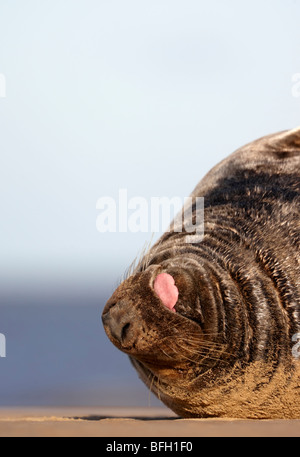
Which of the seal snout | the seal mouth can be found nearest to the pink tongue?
the seal mouth

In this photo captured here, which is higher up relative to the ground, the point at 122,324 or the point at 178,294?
the point at 178,294

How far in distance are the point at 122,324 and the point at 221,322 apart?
64cm

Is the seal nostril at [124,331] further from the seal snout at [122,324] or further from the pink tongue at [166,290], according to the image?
the pink tongue at [166,290]

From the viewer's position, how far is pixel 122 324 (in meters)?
5.61

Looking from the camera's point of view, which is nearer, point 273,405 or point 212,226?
point 273,405

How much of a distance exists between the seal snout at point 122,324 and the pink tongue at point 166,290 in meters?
0.22

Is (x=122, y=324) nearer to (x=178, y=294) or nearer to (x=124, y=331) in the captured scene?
(x=124, y=331)

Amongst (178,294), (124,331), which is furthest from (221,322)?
(124,331)

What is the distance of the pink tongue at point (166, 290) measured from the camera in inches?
224

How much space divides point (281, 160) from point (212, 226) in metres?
1.03

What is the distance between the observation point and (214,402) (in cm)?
589

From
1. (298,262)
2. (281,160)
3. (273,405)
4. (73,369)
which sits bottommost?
(73,369)
